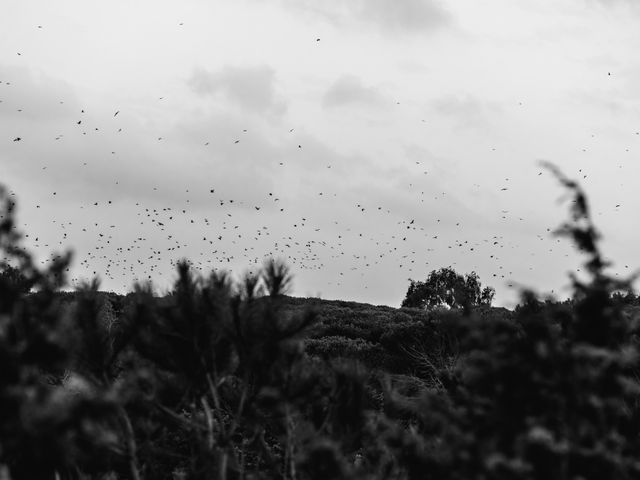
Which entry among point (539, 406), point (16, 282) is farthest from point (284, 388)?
point (16, 282)

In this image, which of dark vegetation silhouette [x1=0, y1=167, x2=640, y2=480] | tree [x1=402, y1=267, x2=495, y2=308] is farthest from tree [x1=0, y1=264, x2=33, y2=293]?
tree [x1=402, y1=267, x2=495, y2=308]

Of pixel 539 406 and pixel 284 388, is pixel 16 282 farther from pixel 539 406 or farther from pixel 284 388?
pixel 539 406

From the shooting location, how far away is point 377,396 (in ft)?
68.8

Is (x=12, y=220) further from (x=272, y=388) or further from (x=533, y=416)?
(x=533, y=416)

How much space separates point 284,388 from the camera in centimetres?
722

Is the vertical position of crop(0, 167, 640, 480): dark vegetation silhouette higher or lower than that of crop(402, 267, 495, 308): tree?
lower

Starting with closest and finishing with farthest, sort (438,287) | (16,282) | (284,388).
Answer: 1. (284,388)
2. (16,282)
3. (438,287)

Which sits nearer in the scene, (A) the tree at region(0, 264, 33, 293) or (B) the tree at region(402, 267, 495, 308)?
(A) the tree at region(0, 264, 33, 293)

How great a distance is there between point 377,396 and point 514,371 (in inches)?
662

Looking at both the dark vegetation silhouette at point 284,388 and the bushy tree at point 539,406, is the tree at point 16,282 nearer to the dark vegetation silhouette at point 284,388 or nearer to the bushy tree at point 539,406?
the dark vegetation silhouette at point 284,388

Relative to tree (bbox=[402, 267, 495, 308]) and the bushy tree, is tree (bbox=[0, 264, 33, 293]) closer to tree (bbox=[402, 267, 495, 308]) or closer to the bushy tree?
the bushy tree

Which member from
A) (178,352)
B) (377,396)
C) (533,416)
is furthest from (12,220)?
(377,396)

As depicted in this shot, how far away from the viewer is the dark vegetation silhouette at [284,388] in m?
4.26

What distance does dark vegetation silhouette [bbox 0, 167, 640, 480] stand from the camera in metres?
4.26
